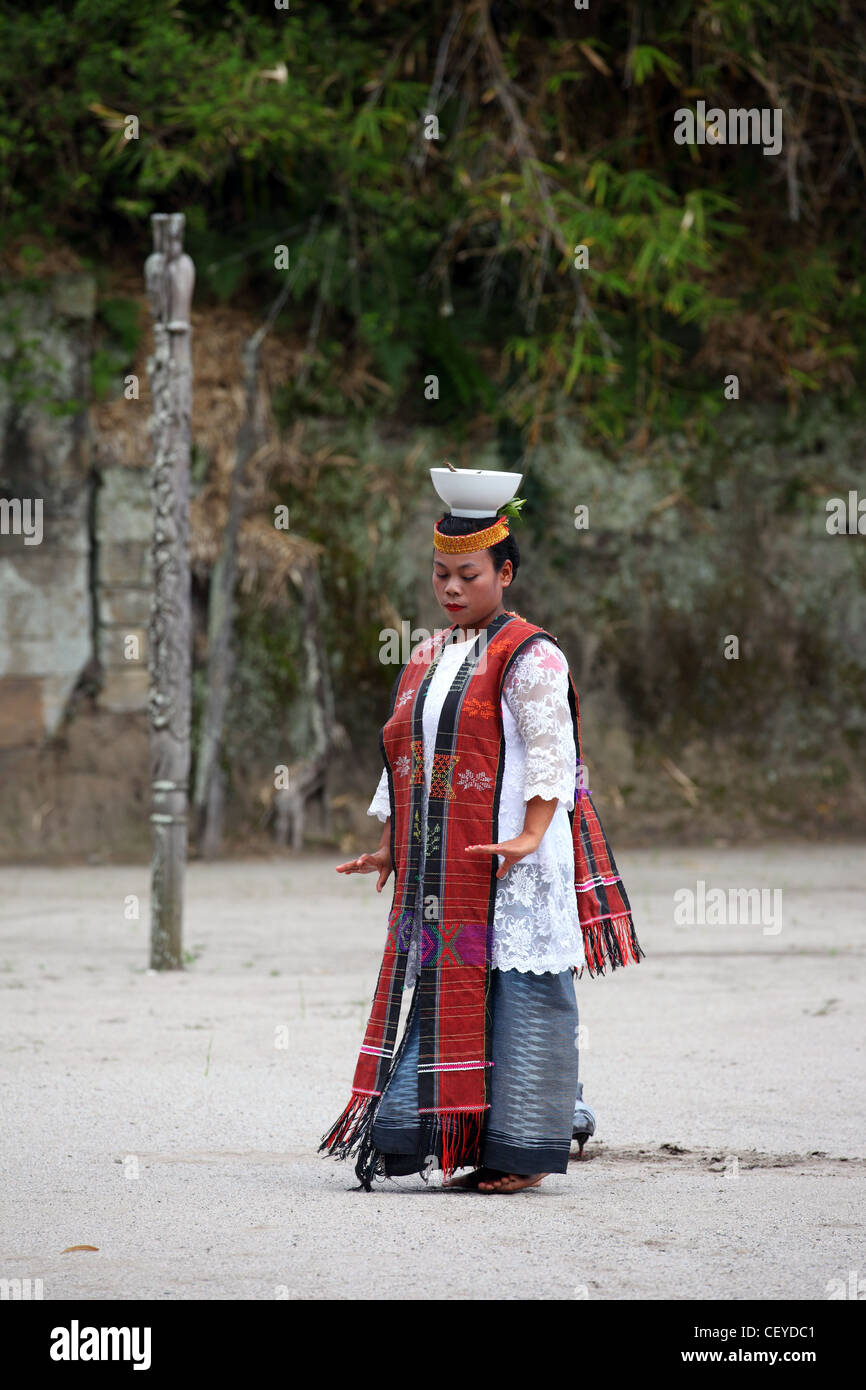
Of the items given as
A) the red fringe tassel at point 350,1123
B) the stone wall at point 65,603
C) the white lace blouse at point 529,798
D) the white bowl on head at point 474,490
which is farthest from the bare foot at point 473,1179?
the stone wall at point 65,603

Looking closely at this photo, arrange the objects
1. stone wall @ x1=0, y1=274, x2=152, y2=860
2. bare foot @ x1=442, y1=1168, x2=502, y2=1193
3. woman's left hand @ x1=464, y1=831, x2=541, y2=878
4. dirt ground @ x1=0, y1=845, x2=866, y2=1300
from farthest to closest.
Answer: stone wall @ x1=0, y1=274, x2=152, y2=860
bare foot @ x1=442, y1=1168, x2=502, y2=1193
woman's left hand @ x1=464, y1=831, x2=541, y2=878
dirt ground @ x1=0, y1=845, x2=866, y2=1300

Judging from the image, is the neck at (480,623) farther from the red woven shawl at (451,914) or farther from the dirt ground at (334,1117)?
the dirt ground at (334,1117)

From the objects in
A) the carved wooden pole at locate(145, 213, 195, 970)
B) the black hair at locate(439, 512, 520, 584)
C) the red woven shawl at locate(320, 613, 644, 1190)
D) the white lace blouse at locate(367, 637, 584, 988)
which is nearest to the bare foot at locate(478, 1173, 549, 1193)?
the red woven shawl at locate(320, 613, 644, 1190)

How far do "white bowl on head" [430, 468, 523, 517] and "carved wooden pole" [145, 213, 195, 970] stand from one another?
12.6 ft

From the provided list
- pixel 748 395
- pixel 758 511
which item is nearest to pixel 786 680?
pixel 758 511

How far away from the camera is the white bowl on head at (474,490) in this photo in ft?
14.1

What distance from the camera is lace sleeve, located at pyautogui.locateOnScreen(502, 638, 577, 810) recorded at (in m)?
4.16

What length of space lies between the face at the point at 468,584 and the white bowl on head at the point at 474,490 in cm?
12

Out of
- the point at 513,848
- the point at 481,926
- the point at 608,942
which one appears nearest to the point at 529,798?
the point at 513,848

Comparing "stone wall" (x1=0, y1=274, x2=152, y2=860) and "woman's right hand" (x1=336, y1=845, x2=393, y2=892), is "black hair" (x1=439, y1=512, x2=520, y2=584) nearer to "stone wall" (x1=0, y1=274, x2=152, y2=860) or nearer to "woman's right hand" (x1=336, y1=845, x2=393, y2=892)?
"woman's right hand" (x1=336, y1=845, x2=393, y2=892)

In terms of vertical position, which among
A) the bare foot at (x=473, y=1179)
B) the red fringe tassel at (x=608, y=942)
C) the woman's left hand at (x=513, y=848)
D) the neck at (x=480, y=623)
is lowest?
the bare foot at (x=473, y=1179)

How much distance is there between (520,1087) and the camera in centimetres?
416

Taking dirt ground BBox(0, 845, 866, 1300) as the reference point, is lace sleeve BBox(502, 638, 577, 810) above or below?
above

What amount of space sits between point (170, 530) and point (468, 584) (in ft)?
13.0
